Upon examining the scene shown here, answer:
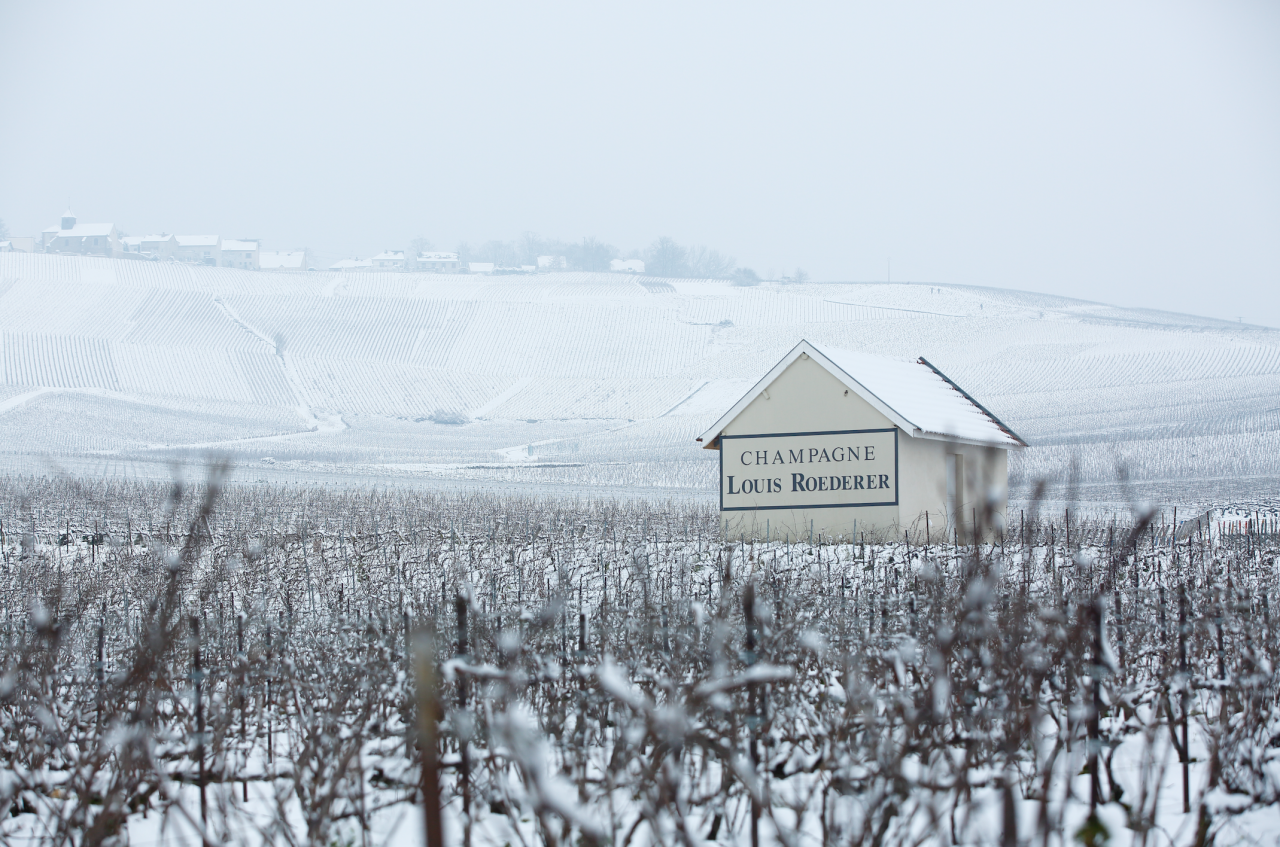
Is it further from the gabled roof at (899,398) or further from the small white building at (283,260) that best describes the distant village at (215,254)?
the gabled roof at (899,398)

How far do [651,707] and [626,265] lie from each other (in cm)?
18471

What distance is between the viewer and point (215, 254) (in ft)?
628

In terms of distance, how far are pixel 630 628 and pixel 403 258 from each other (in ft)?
633

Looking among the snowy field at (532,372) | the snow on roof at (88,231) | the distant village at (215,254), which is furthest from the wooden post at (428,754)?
the snow on roof at (88,231)

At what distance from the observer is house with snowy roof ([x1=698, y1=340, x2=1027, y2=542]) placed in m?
23.5

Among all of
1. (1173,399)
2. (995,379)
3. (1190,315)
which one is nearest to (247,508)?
(1173,399)

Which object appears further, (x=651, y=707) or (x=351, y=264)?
(x=351, y=264)

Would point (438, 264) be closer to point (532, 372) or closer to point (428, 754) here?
point (532, 372)

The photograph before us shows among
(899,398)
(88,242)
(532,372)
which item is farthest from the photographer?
(88,242)

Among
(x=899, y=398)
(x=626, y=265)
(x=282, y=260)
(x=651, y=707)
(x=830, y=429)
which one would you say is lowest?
(x=651, y=707)

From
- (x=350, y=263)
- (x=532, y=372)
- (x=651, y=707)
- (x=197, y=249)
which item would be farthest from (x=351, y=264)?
(x=651, y=707)

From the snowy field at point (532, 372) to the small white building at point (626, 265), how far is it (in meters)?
51.5

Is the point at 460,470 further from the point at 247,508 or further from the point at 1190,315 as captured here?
the point at 1190,315

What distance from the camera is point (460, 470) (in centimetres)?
5734
